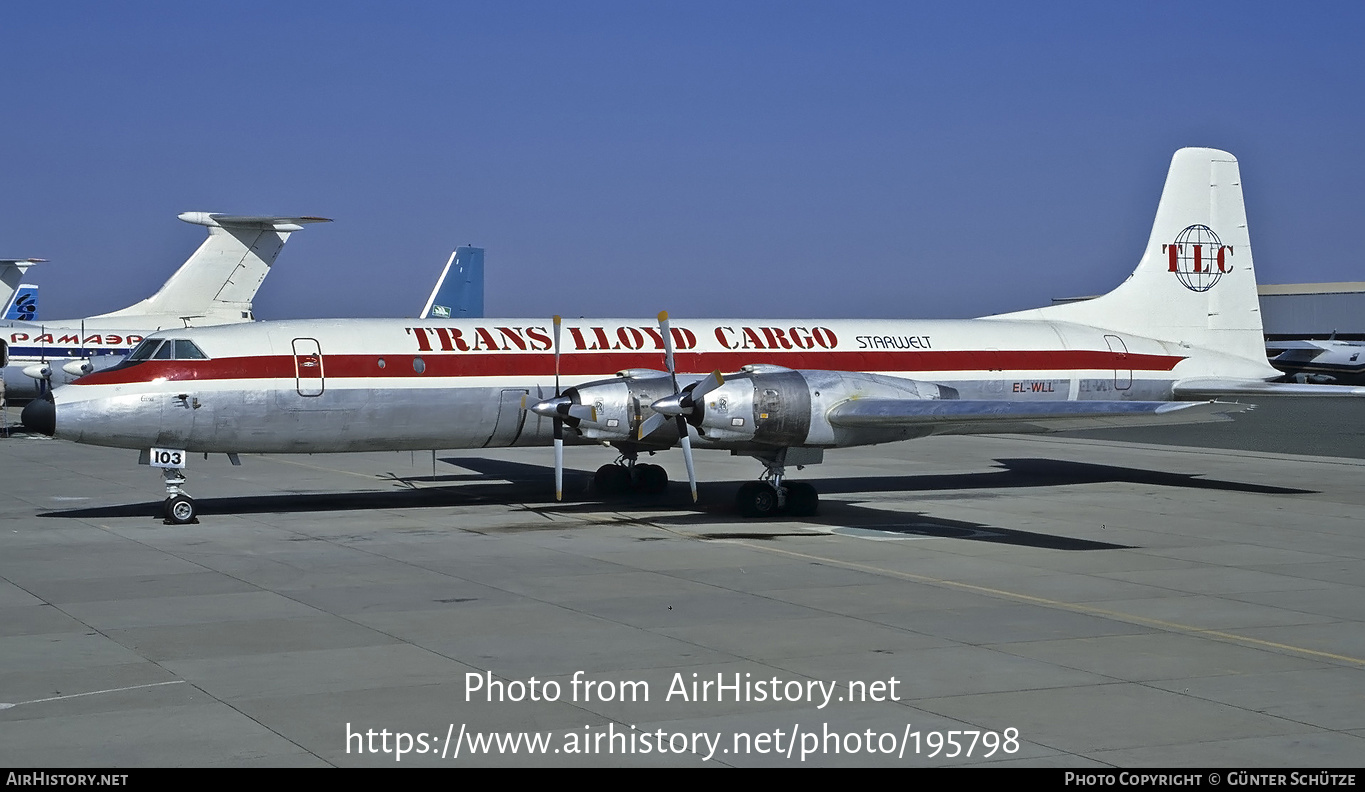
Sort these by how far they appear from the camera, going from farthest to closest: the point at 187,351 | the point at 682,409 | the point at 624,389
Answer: the point at 624,389
the point at 187,351
the point at 682,409

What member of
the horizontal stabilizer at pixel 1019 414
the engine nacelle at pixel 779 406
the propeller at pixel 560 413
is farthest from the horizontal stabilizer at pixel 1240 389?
the propeller at pixel 560 413

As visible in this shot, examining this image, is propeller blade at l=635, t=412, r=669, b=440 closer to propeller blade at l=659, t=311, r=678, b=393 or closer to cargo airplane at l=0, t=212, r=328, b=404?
propeller blade at l=659, t=311, r=678, b=393

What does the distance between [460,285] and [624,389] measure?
25.4 m

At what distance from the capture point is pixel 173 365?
21.6 m

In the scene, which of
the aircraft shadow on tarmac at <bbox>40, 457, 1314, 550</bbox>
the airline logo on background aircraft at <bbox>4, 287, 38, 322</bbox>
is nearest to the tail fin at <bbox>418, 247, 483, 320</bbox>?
the aircraft shadow on tarmac at <bbox>40, 457, 1314, 550</bbox>

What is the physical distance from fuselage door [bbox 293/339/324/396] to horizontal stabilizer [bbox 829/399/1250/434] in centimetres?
878

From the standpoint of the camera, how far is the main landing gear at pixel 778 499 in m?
23.0

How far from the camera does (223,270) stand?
4656cm

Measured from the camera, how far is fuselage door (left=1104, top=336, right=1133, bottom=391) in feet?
94.4

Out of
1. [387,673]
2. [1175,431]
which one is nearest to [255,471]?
[387,673]

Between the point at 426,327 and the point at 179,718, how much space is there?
14622 millimetres

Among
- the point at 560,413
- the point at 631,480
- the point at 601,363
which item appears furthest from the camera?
the point at 631,480

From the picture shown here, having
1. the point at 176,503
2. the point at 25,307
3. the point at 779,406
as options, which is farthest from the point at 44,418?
the point at 25,307

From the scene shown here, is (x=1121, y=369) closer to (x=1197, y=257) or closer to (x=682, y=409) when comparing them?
(x=1197, y=257)
